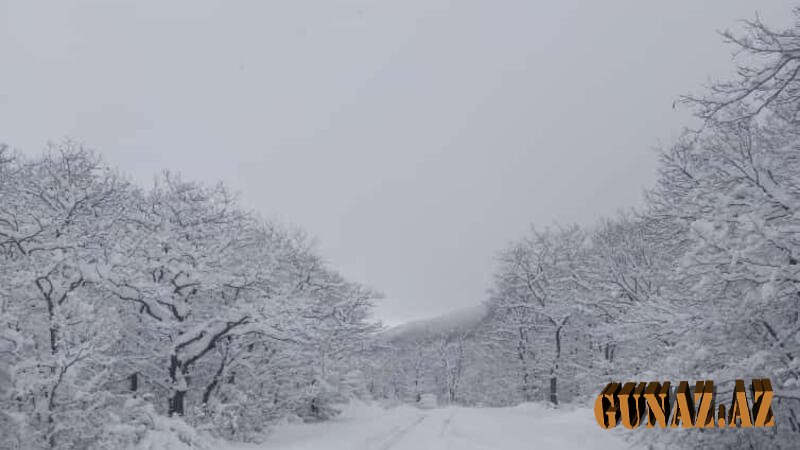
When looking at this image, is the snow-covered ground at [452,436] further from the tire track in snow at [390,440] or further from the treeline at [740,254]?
the treeline at [740,254]

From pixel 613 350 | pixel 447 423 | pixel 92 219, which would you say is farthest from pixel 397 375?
pixel 92 219

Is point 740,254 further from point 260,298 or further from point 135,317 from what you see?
point 135,317

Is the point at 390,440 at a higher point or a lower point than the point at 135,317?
lower

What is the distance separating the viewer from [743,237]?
876cm

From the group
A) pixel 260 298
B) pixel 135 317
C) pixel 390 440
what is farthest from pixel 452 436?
pixel 135 317

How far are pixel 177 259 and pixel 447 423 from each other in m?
11.4

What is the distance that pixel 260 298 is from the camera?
18922 mm

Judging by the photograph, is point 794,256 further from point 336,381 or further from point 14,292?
point 336,381

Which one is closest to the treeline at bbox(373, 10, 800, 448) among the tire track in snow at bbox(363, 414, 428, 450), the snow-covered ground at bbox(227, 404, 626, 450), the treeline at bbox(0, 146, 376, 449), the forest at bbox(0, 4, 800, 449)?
the forest at bbox(0, 4, 800, 449)

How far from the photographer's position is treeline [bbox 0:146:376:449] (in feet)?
41.8

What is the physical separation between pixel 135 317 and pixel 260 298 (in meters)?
3.88

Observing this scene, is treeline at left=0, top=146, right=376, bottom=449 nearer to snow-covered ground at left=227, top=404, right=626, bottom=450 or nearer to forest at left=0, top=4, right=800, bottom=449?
forest at left=0, top=4, right=800, bottom=449

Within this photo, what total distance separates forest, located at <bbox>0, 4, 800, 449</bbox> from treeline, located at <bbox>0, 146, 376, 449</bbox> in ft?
0.21

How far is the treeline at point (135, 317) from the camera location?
12.7 metres
